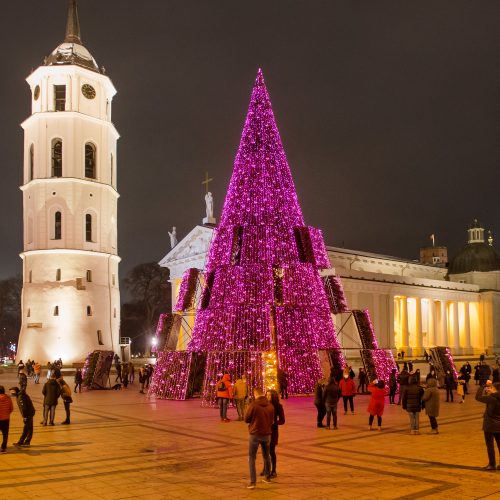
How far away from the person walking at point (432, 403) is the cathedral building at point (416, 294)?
37.3 metres

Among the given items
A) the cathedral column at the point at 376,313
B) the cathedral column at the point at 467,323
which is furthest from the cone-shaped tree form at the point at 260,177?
the cathedral column at the point at 467,323

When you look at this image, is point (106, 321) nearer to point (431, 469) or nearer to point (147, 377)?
point (147, 377)

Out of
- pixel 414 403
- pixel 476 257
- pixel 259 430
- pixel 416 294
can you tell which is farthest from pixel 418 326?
pixel 259 430

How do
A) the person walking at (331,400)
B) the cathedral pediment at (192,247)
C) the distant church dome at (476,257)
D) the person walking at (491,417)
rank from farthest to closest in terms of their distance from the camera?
the distant church dome at (476,257) < the cathedral pediment at (192,247) < the person walking at (331,400) < the person walking at (491,417)

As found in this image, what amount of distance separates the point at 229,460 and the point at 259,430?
253cm

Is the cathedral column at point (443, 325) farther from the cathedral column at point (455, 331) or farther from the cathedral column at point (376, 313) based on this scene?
the cathedral column at point (376, 313)

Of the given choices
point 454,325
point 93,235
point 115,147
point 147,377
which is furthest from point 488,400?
point 454,325

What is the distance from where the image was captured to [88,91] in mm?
52594

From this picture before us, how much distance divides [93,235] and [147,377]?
22.8m

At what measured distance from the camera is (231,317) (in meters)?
23.3

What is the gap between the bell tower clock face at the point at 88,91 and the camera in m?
52.3

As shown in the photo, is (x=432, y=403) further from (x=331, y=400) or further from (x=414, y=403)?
(x=331, y=400)

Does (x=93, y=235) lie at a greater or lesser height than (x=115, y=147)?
lesser

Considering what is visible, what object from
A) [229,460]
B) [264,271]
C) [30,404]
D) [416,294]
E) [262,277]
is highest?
[416,294]
